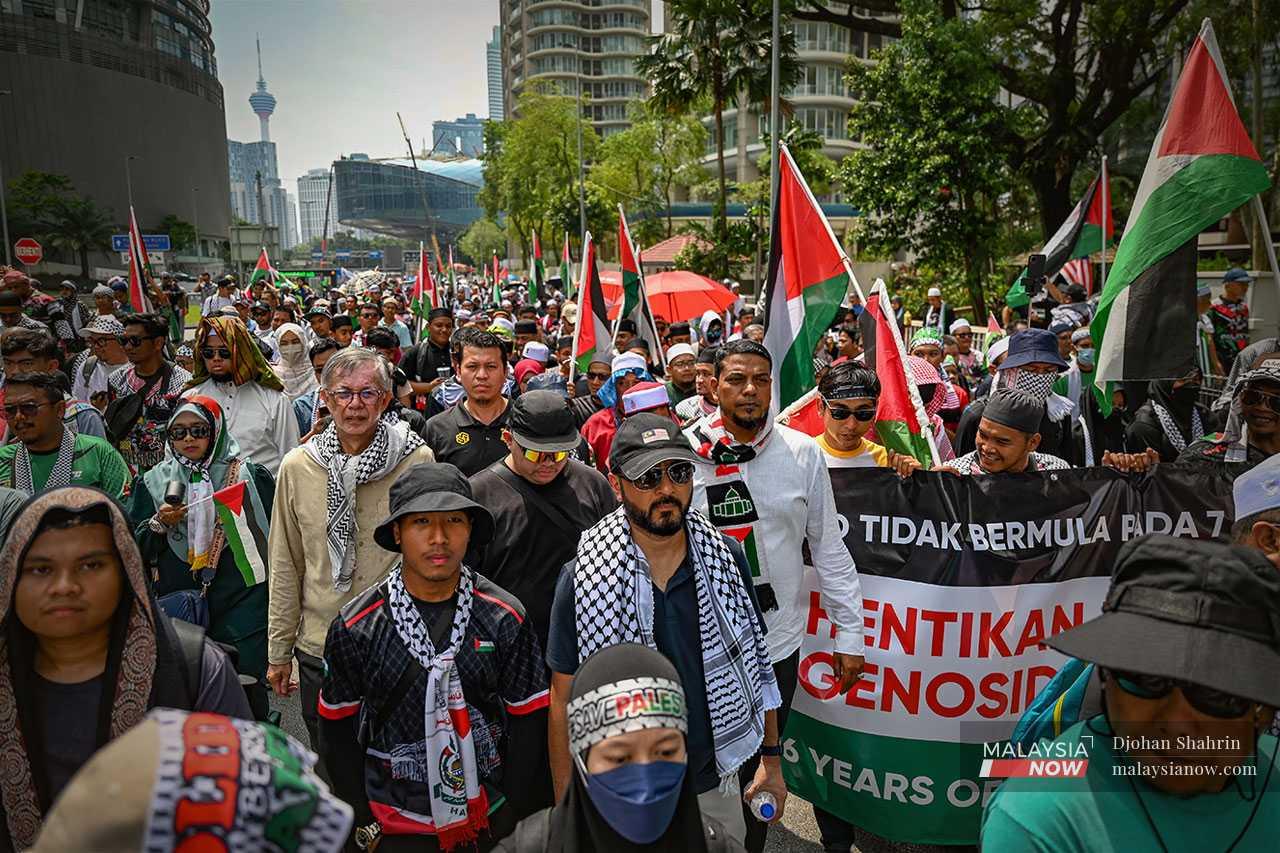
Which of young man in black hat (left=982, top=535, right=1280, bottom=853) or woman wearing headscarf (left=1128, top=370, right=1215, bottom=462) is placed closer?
young man in black hat (left=982, top=535, right=1280, bottom=853)

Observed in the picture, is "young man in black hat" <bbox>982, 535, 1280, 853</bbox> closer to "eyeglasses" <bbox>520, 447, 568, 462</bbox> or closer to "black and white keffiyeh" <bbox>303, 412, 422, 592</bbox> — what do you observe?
"eyeglasses" <bbox>520, 447, 568, 462</bbox>

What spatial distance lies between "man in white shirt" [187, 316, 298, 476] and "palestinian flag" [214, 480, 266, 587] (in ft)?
3.73

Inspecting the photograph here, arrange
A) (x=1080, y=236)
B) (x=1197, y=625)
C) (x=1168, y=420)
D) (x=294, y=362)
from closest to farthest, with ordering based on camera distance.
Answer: (x=1197, y=625) → (x=1168, y=420) → (x=294, y=362) → (x=1080, y=236)

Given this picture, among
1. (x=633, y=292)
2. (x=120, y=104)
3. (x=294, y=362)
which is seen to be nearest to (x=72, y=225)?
(x=120, y=104)

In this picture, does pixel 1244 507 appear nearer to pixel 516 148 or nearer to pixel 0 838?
pixel 0 838

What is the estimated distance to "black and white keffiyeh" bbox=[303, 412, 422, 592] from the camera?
346cm

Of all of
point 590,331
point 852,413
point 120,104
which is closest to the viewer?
point 852,413

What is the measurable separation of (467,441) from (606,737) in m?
3.06

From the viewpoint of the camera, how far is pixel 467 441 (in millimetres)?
4742

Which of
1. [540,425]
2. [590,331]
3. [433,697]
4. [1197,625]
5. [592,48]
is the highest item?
[592,48]

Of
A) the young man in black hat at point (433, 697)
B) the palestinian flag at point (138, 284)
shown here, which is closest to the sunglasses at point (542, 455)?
the young man in black hat at point (433, 697)

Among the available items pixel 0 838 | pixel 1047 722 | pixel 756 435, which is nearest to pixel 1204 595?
pixel 1047 722

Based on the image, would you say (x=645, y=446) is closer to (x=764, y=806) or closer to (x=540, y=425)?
(x=540, y=425)

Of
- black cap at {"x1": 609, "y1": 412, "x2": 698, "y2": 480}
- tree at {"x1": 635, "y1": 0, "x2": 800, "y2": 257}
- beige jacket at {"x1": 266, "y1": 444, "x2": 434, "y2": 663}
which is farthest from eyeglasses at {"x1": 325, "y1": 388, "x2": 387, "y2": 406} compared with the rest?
tree at {"x1": 635, "y1": 0, "x2": 800, "y2": 257}
